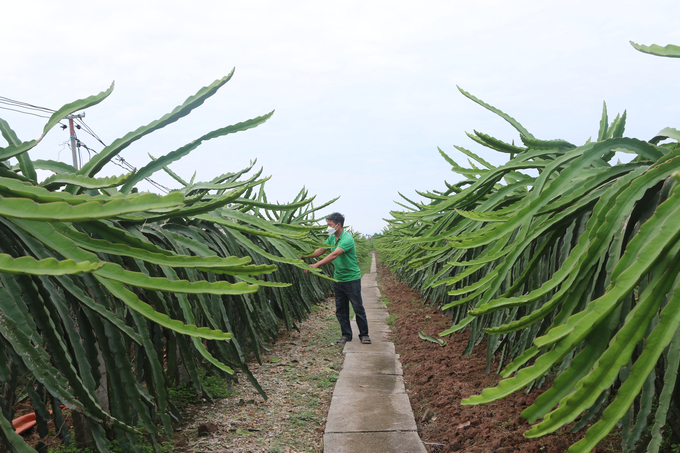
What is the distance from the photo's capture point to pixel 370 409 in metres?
2.79

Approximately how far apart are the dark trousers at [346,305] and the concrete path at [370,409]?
0.34 meters

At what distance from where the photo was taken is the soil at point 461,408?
6.57ft

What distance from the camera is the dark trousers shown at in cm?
472

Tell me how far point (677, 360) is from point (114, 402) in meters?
1.72

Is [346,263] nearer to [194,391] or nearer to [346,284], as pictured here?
[346,284]

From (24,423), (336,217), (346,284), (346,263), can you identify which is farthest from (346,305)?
(24,423)

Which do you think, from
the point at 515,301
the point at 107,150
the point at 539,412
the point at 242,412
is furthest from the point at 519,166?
the point at 242,412

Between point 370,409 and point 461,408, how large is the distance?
55 centimetres

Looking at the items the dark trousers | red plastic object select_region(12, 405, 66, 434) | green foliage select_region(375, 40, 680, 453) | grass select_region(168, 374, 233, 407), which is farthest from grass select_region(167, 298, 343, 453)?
green foliage select_region(375, 40, 680, 453)

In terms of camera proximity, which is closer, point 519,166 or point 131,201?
point 131,201

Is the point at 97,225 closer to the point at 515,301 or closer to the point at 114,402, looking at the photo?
the point at 114,402

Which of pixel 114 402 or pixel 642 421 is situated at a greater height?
pixel 114 402

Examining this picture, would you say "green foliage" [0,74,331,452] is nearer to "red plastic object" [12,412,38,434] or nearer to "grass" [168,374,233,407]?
"red plastic object" [12,412,38,434]

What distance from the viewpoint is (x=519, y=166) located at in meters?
2.11
